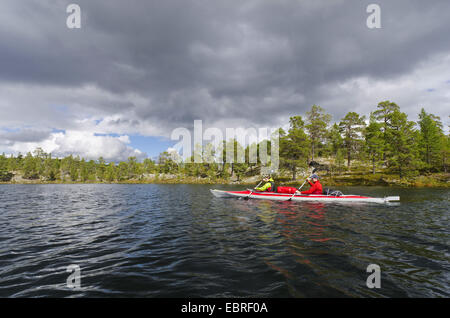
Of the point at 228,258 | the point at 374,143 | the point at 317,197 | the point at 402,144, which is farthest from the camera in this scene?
the point at 374,143

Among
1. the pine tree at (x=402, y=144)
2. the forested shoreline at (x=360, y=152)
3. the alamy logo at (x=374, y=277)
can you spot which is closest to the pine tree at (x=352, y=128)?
the forested shoreline at (x=360, y=152)

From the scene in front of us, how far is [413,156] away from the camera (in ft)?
128

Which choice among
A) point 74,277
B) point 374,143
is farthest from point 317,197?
point 374,143

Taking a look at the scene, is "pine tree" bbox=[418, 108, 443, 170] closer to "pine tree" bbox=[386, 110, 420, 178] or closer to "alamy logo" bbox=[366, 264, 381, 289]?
"pine tree" bbox=[386, 110, 420, 178]

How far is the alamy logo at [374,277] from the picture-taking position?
489cm

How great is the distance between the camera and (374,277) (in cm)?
520

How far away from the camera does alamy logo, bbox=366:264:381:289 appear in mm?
4892

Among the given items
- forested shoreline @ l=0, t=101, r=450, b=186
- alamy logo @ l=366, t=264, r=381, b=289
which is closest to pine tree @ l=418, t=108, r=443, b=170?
forested shoreline @ l=0, t=101, r=450, b=186

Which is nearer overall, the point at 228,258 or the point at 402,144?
the point at 228,258

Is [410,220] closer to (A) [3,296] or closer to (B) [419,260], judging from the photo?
(B) [419,260]

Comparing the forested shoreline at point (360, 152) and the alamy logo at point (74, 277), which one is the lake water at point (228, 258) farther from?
the forested shoreline at point (360, 152)

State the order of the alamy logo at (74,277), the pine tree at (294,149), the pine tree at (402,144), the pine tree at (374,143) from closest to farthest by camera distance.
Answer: the alamy logo at (74,277)
the pine tree at (402,144)
the pine tree at (374,143)
the pine tree at (294,149)

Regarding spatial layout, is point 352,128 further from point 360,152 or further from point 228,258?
point 228,258
